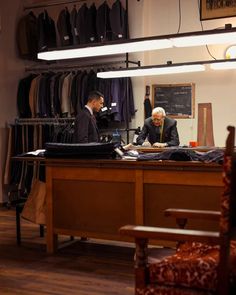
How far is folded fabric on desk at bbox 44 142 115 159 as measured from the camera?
4461mm

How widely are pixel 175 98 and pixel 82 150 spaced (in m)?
3.44

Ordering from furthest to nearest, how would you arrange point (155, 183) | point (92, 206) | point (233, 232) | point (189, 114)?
point (189, 114) → point (92, 206) → point (155, 183) → point (233, 232)

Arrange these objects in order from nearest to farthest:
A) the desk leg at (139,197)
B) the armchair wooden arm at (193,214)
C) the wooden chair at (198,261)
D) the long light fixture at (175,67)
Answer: the wooden chair at (198,261)
the armchair wooden arm at (193,214)
the desk leg at (139,197)
the long light fixture at (175,67)

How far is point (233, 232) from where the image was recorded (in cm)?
216

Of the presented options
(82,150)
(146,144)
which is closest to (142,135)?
(146,144)

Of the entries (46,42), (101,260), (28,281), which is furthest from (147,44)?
(46,42)

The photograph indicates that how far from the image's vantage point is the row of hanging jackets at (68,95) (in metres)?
7.52

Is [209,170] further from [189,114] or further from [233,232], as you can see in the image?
[189,114]

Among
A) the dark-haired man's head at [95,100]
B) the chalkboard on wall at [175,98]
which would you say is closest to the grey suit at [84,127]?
the dark-haired man's head at [95,100]

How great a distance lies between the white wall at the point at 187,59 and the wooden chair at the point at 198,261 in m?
5.04

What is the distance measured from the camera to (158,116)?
6.98 metres

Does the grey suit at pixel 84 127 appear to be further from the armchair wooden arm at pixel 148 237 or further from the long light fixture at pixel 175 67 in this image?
the armchair wooden arm at pixel 148 237

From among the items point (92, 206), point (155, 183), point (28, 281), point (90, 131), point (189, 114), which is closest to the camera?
point (28, 281)

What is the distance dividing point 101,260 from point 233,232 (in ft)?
8.22
